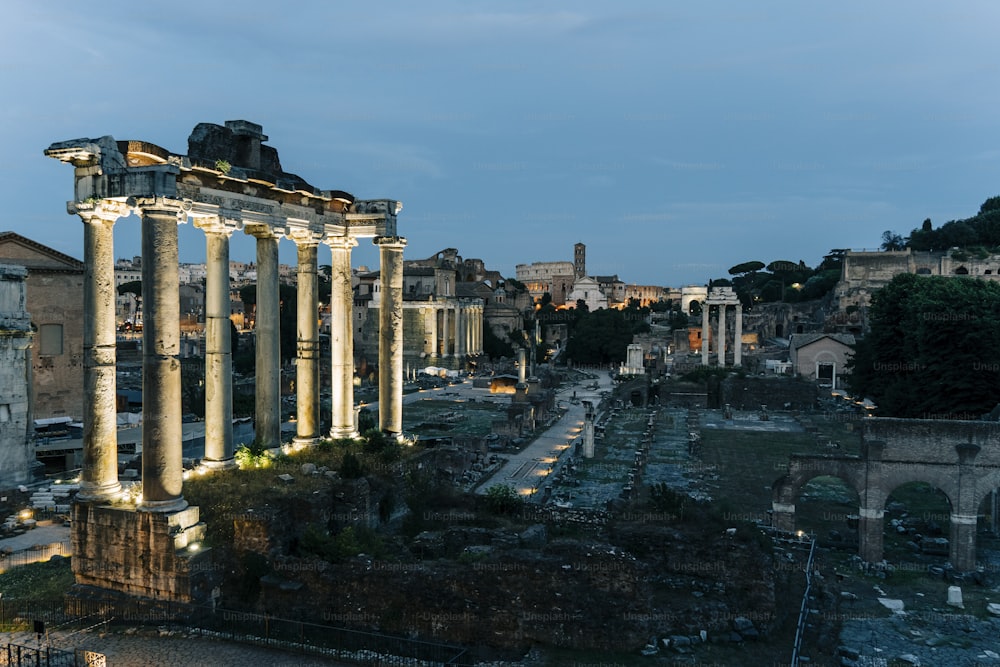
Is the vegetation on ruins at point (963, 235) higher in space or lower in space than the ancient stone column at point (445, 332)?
higher

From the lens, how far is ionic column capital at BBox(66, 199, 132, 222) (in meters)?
12.7

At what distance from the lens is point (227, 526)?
13.1 meters

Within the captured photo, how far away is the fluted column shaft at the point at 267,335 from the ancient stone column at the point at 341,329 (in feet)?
6.13

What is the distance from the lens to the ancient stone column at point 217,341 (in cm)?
1494

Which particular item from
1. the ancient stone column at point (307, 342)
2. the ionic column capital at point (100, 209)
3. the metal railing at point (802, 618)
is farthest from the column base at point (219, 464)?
the metal railing at point (802, 618)

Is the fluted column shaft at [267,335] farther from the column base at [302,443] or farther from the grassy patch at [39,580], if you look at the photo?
the grassy patch at [39,580]

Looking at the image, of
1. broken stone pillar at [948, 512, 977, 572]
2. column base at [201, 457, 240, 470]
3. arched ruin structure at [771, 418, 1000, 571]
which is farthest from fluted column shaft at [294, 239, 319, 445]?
broken stone pillar at [948, 512, 977, 572]

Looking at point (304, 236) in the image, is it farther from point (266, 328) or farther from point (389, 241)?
point (266, 328)

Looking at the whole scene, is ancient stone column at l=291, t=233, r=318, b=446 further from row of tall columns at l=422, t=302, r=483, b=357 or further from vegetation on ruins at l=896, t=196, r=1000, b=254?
→ vegetation on ruins at l=896, t=196, r=1000, b=254

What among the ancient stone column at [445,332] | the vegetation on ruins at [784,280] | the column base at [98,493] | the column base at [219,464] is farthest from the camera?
the vegetation on ruins at [784,280]

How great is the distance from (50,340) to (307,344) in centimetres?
2680

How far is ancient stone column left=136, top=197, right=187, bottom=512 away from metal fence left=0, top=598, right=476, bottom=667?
1773 mm

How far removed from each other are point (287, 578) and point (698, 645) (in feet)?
23.7

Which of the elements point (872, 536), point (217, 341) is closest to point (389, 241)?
point (217, 341)
